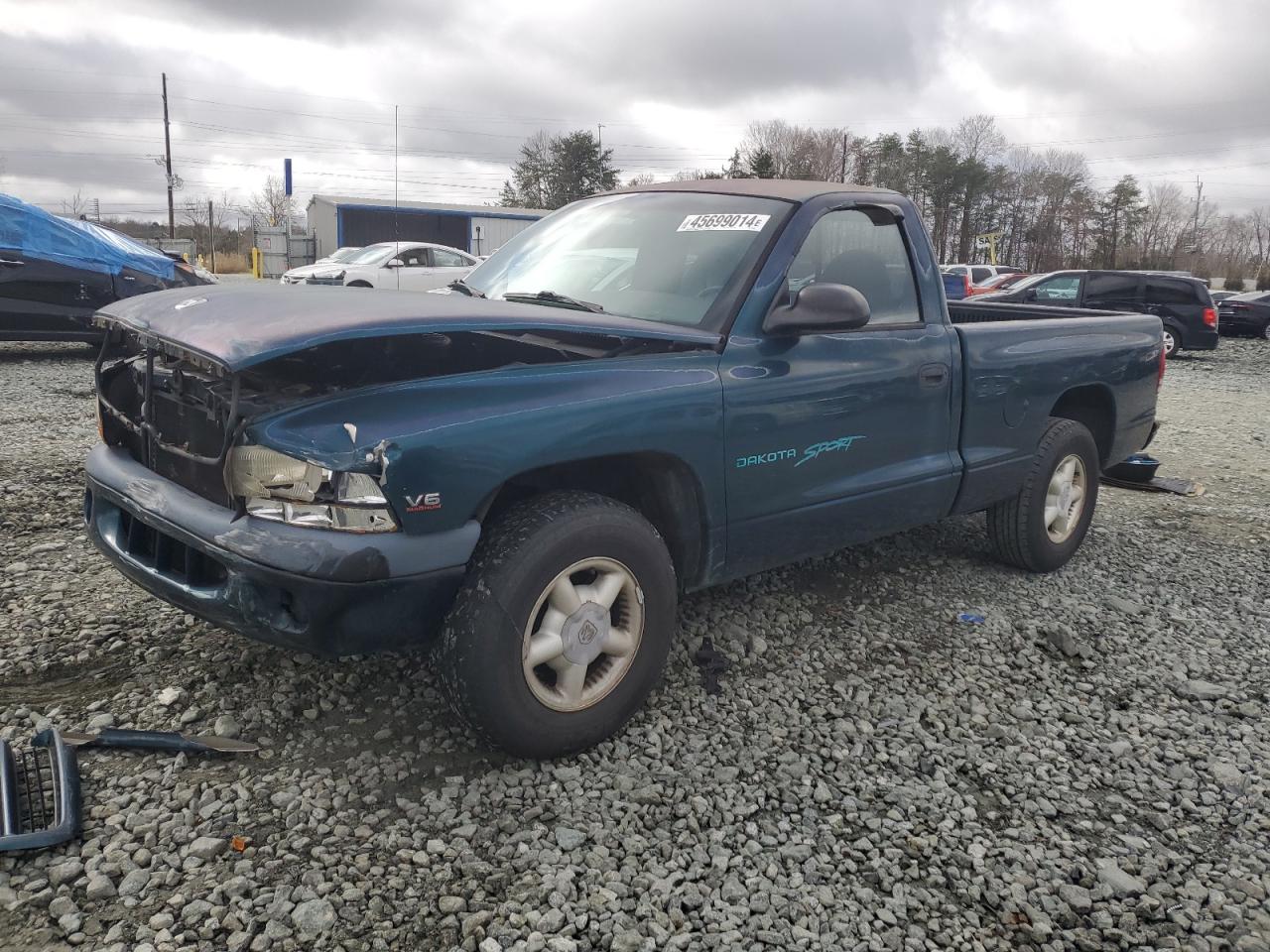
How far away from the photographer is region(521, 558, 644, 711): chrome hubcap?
2.60 metres

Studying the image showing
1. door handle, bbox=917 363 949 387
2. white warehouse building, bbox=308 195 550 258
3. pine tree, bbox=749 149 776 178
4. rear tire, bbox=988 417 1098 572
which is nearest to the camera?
door handle, bbox=917 363 949 387

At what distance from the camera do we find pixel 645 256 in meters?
3.44

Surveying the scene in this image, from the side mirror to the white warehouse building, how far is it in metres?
35.9

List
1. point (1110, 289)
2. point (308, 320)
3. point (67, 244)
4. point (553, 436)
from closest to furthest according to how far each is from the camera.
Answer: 1. point (308, 320)
2. point (553, 436)
3. point (67, 244)
4. point (1110, 289)

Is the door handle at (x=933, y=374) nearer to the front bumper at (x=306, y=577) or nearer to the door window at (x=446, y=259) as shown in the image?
the front bumper at (x=306, y=577)

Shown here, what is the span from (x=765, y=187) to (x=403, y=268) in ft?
53.9

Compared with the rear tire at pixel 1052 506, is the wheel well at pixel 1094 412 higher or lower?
higher

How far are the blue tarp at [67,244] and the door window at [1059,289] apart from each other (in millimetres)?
14173

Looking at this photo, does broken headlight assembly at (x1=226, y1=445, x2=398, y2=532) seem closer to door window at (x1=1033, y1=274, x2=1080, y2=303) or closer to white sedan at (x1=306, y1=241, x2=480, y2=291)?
white sedan at (x1=306, y1=241, x2=480, y2=291)

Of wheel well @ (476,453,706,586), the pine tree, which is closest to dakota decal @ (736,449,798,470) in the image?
wheel well @ (476,453,706,586)

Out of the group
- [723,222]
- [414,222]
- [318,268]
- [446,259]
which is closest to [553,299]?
[723,222]

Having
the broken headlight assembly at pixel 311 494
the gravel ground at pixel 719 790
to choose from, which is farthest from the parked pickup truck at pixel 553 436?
the gravel ground at pixel 719 790

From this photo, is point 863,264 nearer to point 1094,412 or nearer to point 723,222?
point 723,222

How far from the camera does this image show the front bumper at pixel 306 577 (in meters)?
2.27
